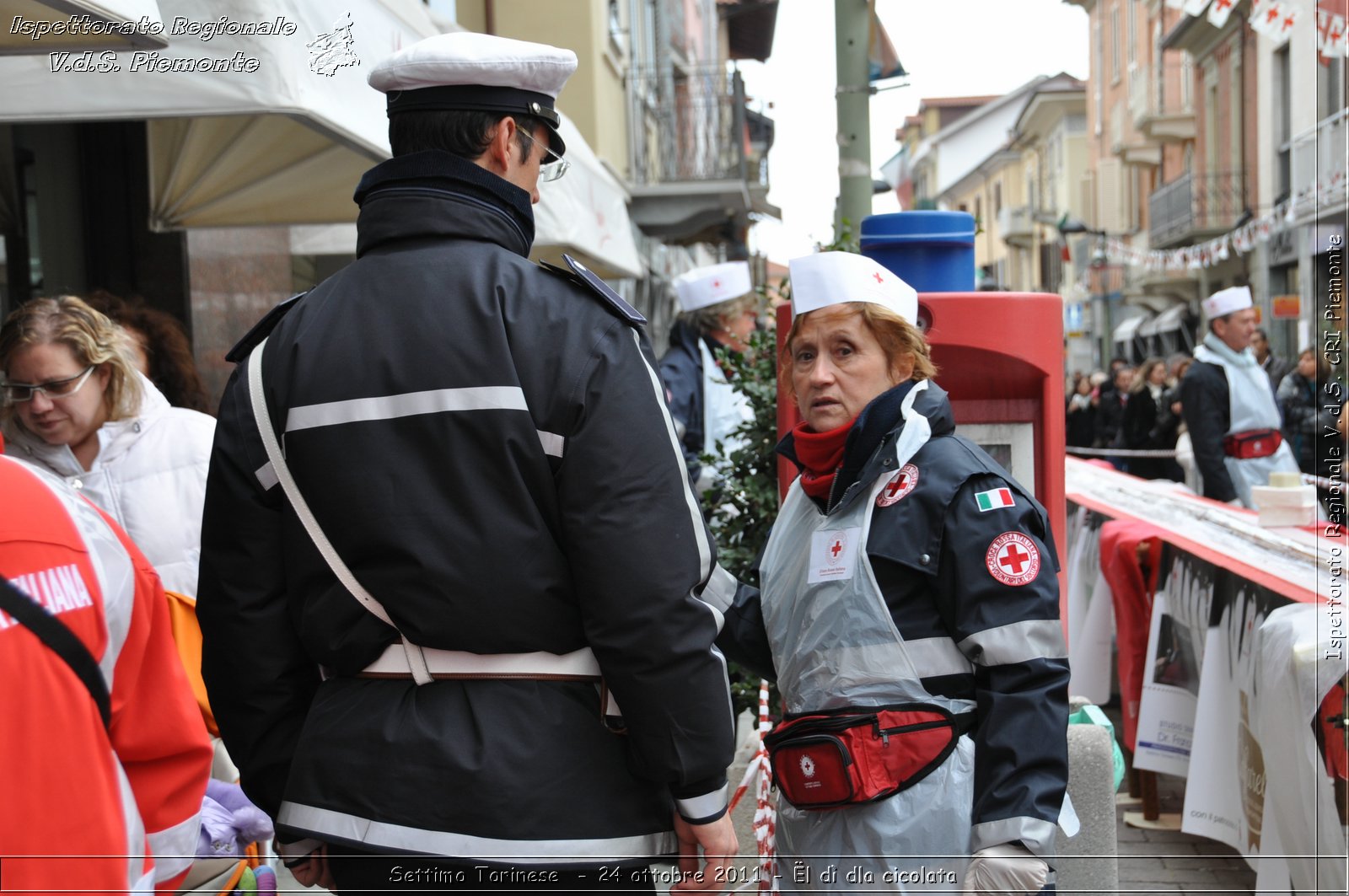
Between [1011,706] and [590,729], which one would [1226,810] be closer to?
[1011,706]

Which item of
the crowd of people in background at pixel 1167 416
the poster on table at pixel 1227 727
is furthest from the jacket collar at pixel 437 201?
the crowd of people in background at pixel 1167 416

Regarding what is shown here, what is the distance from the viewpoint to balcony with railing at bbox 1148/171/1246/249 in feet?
99.6

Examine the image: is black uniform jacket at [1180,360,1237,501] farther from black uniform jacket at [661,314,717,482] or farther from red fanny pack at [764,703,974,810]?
red fanny pack at [764,703,974,810]

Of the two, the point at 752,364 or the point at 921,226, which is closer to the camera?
the point at 921,226

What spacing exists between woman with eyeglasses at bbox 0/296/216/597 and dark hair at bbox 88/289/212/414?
69 cm

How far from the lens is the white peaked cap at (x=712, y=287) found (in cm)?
602

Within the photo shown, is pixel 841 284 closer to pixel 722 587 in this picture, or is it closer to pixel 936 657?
pixel 722 587

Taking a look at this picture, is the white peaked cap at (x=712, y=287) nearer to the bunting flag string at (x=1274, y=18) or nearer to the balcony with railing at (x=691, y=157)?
the bunting flag string at (x=1274, y=18)

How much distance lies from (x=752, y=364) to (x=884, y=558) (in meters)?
2.47

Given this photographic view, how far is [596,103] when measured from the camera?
12844mm

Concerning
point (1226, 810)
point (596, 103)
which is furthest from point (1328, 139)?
point (1226, 810)

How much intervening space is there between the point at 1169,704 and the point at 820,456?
3049 millimetres

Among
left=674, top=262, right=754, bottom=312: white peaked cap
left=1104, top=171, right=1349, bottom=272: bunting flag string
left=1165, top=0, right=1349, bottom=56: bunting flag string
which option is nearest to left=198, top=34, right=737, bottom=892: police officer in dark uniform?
left=674, top=262, right=754, bottom=312: white peaked cap

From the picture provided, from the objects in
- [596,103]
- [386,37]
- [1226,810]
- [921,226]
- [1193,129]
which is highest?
[1193,129]
